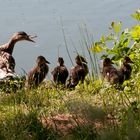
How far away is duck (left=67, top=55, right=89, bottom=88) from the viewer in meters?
6.93

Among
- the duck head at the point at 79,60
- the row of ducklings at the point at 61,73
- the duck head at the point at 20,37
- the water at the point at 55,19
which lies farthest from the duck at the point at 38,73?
the water at the point at 55,19

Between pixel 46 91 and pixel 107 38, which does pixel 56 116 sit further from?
pixel 107 38

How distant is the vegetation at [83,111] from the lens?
2.83 metres

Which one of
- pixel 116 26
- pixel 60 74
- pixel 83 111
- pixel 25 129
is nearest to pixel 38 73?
pixel 60 74

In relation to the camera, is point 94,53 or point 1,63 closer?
point 94,53

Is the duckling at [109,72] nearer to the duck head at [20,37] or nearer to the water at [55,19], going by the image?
the duck head at [20,37]

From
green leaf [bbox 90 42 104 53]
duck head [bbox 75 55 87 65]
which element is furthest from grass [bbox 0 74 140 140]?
duck head [bbox 75 55 87 65]

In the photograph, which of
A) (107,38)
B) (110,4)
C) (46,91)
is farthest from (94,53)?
(110,4)

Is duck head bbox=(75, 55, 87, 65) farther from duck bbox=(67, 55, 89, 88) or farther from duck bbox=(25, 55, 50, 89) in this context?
duck bbox=(25, 55, 50, 89)

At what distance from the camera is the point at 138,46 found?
6.02 metres

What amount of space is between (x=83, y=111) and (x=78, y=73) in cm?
426

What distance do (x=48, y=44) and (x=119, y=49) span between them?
452 inches

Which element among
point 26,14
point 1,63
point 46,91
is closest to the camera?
point 46,91

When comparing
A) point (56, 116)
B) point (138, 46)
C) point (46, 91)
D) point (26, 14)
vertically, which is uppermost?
point (26, 14)
